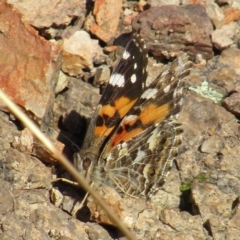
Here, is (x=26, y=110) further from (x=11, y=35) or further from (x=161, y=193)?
(x=161, y=193)

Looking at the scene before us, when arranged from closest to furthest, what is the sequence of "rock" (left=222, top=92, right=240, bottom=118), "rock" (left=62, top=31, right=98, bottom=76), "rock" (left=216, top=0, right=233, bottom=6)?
"rock" (left=222, top=92, right=240, bottom=118) < "rock" (left=62, top=31, right=98, bottom=76) < "rock" (left=216, top=0, right=233, bottom=6)

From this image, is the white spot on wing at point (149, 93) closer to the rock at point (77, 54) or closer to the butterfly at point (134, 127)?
the butterfly at point (134, 127)

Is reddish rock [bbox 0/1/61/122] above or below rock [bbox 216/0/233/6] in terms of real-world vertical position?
below

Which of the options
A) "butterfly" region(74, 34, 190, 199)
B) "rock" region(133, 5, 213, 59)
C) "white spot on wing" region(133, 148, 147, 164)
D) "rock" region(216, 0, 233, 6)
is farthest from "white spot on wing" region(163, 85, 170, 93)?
"rock" region(216, 0, 233, 6)

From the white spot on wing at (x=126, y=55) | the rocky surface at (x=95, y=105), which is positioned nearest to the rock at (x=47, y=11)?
the rocky surface at (x=95, y=105)

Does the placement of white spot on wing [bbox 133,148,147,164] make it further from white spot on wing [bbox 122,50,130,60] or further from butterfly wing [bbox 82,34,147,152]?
white spot on wing [bbox 122,50,130,60]

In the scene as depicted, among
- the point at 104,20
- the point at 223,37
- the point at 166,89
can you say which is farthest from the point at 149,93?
the point at 223,37

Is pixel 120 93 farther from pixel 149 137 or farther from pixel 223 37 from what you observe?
pixel 223 37
